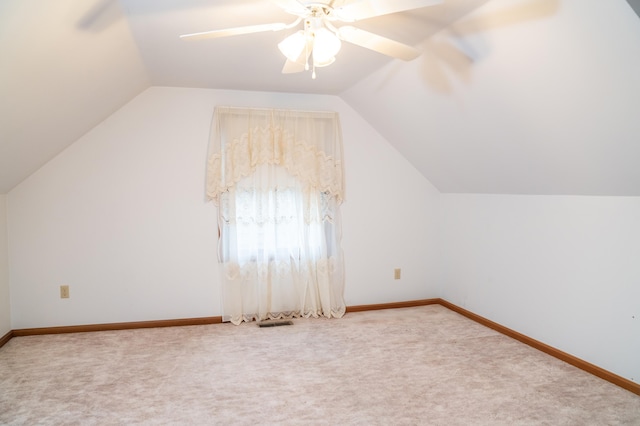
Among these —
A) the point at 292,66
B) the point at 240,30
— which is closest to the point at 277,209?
the point at 292,66

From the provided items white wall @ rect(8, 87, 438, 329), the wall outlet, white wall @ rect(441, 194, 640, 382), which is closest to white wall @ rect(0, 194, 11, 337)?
white wall @ rect(8, 87, 438, 329)

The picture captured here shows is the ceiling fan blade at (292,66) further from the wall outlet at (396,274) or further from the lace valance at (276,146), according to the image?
the wall outlet at (396,274)

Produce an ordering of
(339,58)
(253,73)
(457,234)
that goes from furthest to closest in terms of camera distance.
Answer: (457,234) < (253,73) < (339,58)

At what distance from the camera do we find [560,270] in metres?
2.86

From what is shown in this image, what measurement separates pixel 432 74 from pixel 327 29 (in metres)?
1.16

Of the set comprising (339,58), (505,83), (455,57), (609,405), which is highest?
(339,58)

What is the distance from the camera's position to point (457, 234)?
402 cm

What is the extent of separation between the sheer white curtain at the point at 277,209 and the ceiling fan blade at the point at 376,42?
1962 millimetres

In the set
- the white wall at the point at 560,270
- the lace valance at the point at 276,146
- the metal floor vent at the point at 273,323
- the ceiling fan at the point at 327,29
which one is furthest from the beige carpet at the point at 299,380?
the ceiling fan at the point at 327,29

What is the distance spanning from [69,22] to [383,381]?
2.59 meters

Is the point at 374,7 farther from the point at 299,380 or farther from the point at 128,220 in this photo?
the point at 128,220

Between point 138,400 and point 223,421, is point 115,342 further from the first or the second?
point 223,421

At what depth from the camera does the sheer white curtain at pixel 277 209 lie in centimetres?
368

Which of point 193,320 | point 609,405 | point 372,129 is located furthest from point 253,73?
point 609,405
